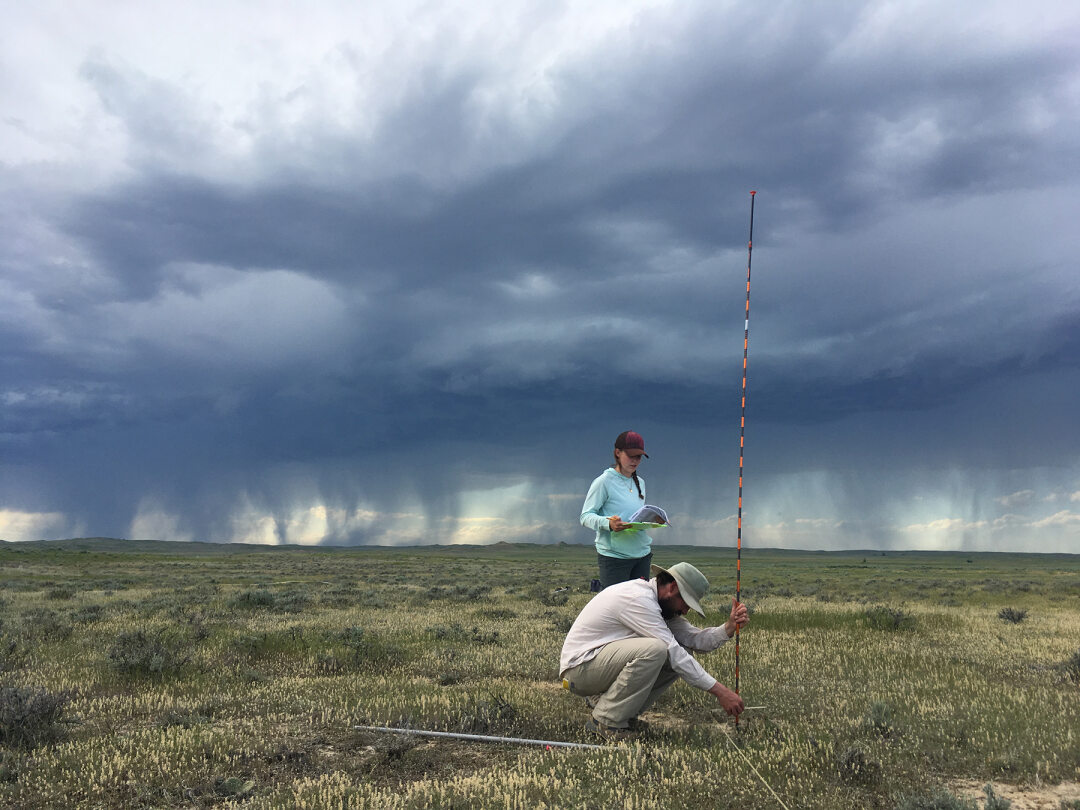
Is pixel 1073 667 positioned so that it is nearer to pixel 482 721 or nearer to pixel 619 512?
pixel 619 512

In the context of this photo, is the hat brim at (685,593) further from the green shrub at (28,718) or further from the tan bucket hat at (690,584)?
the green shrub at (28,718)

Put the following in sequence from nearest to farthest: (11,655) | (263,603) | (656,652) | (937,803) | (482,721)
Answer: (937,803) → (656,652) → (482,721) → (11,655) → (263,603)

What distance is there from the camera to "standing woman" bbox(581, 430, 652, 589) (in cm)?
895

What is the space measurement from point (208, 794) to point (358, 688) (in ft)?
11.9

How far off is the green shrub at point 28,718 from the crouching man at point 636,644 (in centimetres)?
546

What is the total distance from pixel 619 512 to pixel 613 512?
0.08 meters

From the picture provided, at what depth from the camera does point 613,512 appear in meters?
9.09

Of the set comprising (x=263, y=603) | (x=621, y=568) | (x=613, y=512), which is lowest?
(x=263, y=603)

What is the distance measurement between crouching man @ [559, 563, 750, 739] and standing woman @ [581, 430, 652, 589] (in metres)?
1.26

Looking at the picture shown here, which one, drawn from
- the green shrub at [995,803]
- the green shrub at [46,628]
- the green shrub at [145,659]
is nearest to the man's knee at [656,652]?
the green shrub at [995,803]

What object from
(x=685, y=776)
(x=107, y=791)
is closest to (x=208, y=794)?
(x=107, y=791)

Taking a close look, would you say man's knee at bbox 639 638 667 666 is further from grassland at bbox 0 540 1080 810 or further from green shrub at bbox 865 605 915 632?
green shrub at bbox 865 605 915 632

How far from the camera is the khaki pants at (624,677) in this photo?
698 cm

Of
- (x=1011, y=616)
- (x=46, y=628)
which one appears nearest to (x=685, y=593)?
(x=46, y=628)
